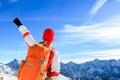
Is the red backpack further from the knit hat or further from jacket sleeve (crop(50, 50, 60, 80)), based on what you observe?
the knit hat

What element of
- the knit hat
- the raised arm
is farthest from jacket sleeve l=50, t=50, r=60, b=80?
the raised arm

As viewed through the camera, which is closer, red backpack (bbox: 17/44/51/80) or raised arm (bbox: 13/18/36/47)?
red backpack (bbox: 17/44/51/80)

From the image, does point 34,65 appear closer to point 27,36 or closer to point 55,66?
point 55,66

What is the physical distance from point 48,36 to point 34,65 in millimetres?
1124

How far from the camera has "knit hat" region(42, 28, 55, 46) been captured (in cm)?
921

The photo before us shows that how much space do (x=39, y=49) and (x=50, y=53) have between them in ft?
1.60

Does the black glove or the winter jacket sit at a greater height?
the black glove

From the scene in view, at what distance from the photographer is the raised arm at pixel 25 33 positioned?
8.77 metres

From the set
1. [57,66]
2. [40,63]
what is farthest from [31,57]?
[57,66]

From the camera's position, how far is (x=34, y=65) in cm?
852

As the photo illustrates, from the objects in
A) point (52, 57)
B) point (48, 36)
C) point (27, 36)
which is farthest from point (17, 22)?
point (52, 57)

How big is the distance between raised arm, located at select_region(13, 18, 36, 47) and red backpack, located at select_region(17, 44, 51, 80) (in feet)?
0.71

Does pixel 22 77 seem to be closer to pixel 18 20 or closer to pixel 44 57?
pixel 44 57

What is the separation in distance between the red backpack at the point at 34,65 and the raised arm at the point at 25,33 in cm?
22
